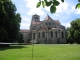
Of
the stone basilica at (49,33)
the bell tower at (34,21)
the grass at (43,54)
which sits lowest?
the grass at (43,54)

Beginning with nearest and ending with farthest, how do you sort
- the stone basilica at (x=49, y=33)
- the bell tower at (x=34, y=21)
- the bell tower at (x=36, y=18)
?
the stone basilica at (x=49, y=33) → the bell tower at (x=34, y=21) → the bell tower at (x=36, y=18)

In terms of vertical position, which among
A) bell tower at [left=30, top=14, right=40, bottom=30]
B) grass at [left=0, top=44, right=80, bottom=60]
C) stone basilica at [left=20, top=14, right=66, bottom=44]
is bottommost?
grass at [left=0, top=44, right=80, bottom=60]

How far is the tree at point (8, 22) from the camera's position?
35.5 meters

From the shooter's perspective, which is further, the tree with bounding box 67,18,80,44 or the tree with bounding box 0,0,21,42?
the tree with bounding box 67,18,80,44

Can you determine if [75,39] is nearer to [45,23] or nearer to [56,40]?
[56,40]

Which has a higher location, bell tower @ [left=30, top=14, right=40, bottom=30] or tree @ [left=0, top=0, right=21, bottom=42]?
bell tower @ [left=30, top=14, right=40, bottom=30]

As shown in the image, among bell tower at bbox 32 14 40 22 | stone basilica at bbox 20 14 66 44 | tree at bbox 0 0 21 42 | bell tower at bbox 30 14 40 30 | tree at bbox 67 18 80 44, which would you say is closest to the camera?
tree at bbox 0 0 21 42

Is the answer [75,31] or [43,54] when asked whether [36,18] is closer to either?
[75,31]

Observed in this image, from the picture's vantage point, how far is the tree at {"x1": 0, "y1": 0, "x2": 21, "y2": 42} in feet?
116

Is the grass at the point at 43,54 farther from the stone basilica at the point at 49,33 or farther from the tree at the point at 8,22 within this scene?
the stone basilica at the point at 49,33

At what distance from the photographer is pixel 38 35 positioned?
75938 millimetres

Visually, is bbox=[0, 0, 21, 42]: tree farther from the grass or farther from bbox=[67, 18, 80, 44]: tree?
bbox=[67, 18, 80, 44]: tree

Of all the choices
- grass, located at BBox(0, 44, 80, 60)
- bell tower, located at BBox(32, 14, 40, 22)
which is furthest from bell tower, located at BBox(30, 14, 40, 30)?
grass, located at BBox(0, 44, 80, 60)

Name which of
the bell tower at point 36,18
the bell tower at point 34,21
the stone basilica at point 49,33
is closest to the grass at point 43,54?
the stone basilica at point 49,33
